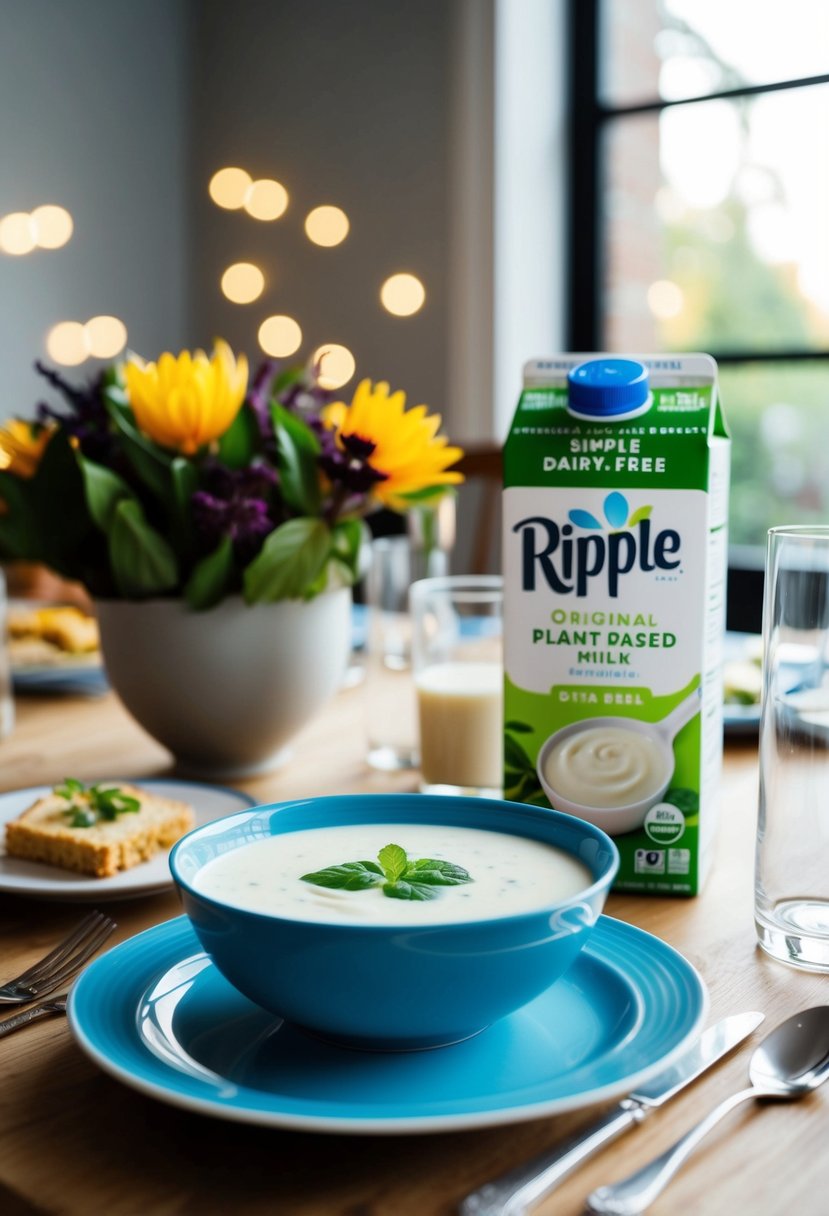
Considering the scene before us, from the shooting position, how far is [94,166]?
374 centimetres

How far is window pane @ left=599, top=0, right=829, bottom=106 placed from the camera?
3.00 metres

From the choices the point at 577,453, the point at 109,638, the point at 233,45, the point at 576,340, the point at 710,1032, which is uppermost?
the point at 233,45

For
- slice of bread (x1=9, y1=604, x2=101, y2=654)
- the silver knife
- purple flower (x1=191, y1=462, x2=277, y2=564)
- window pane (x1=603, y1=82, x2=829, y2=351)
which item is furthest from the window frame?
the silver knife

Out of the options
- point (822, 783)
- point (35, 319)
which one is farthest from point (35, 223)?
point (822, 783)

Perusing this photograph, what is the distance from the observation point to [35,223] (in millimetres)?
3564

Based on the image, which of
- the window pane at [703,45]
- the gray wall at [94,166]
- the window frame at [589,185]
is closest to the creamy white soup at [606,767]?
the window frame at [589,185]

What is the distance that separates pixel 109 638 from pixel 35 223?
2.91 meters

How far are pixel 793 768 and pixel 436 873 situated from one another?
0.24 m

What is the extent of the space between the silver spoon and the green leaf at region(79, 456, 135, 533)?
667 millimetres

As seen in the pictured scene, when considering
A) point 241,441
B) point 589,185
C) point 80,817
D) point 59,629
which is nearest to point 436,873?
point 80,817

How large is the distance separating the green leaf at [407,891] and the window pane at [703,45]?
3002mm

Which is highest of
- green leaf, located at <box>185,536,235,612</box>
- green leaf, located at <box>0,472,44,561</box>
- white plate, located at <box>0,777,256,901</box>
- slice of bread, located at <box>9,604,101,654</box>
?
green leaf, located at <box>0,472,44,561</box>

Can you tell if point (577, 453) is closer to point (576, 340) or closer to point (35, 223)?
point (576, 340)

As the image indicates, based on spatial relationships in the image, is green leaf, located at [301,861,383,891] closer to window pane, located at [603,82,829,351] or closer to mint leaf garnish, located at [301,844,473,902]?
mint leaf garnish, located at [301,844,473,902]
